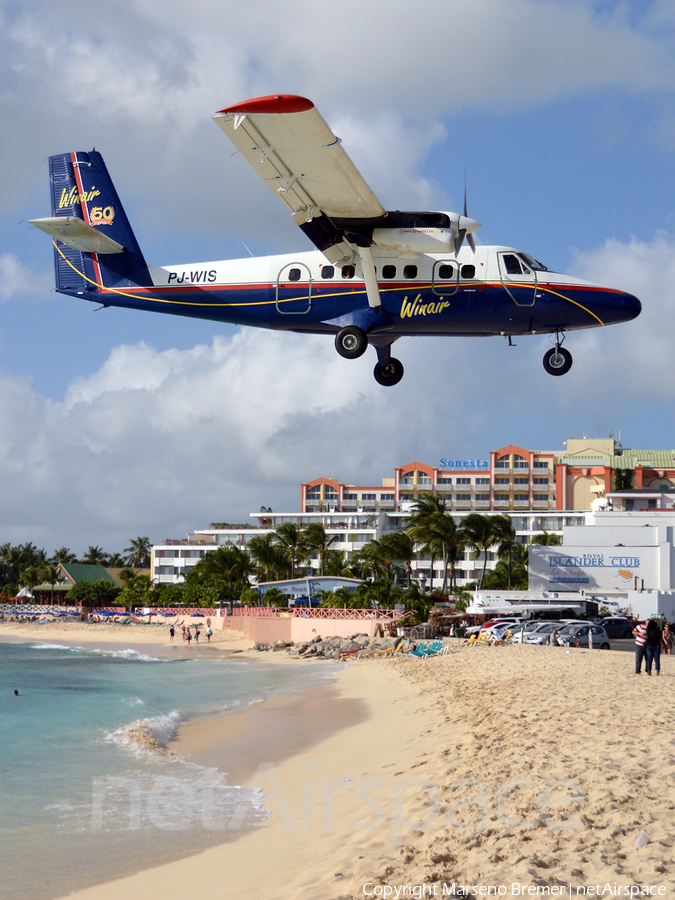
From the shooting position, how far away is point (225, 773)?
17.0m

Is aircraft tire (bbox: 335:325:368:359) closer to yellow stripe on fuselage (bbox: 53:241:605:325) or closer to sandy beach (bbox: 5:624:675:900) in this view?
yellow stripe on fuselage (bbox: 53:241:605:325)

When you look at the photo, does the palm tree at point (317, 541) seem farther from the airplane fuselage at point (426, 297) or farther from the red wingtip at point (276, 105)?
the red wingtip at point (276, 105)

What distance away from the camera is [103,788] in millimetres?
16328

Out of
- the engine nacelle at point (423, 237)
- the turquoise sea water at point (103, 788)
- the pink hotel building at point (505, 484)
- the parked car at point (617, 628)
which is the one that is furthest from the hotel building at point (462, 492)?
the engine nacelle at point (423, 237)

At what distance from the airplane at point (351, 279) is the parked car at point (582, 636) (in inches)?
857

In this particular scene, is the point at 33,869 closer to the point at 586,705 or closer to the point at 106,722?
the point at 586,705

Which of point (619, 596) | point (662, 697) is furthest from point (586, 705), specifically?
point (619, 596)

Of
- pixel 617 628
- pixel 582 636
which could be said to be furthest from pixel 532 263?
pixel 617 628

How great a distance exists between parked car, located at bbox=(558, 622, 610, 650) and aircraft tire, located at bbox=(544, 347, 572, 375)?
2132cm

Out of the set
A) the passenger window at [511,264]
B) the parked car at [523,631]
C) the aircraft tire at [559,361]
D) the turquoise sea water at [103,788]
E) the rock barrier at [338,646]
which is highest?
the passenger window at [511,264]

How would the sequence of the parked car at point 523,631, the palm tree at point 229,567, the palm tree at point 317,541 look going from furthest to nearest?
1. the palm tree at point 317,541
2. the palm tree at point 229,567
3. the parked car at point 523,631

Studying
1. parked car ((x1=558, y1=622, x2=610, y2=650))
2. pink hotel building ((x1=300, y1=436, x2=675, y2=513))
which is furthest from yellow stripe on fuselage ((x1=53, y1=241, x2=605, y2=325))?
pink hotel building ((x1=300, y1=436, x2=675, y2=513))

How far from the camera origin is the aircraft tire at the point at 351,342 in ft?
50.6

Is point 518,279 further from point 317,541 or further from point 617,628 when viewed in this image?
point 317,541
